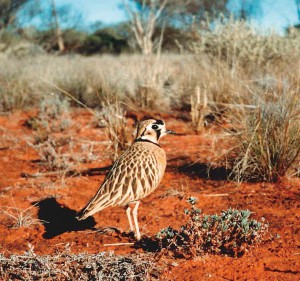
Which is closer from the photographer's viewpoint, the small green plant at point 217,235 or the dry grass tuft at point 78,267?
the dry grass tuft at point 78,267

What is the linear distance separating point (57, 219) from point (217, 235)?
176cm

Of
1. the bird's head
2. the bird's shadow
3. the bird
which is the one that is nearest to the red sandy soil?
the bird's shadow

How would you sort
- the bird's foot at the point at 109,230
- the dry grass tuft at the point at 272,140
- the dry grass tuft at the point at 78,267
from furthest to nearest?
the dry grass tuft at the point at 272,140, the bird's foot at the point at 109,230, the dry grass tuft at the point at 78,267

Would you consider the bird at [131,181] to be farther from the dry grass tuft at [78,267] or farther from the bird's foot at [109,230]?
the dry grass tuft at [78,267]

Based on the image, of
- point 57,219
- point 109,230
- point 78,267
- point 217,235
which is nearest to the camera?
point 78,267

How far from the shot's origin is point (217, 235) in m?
3.00

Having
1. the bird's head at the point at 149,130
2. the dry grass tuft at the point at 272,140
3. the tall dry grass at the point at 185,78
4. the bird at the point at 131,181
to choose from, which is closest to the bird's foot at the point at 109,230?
the bird at the point at 131,181

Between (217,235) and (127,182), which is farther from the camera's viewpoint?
(127,182)

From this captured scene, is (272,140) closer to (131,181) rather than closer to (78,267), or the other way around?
(131,181)

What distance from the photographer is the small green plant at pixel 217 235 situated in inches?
118

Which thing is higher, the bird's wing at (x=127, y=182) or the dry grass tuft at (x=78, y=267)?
the bird's wing at (x=127, y=182)

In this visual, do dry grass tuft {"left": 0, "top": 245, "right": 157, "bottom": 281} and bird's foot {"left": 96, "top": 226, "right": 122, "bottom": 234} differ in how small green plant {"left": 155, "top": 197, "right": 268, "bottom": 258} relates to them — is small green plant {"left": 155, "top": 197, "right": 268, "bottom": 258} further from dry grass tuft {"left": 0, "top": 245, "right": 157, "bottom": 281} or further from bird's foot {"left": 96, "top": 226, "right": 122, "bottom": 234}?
bird's foot {"left": 96, "top": 226, "right": 122, "bottom": 234}

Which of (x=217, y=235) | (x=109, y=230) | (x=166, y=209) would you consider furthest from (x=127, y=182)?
(x=166, y=209)

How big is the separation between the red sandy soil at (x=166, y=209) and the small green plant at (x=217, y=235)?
0.25ft
